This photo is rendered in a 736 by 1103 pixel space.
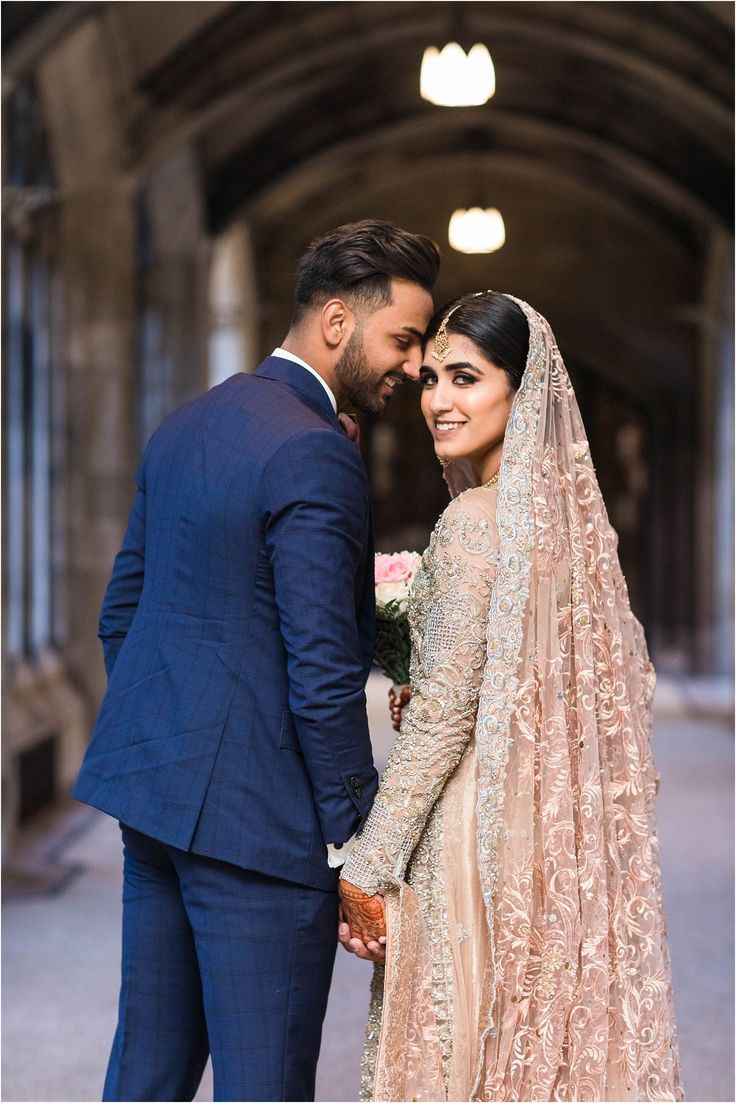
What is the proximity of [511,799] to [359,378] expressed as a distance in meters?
0.76

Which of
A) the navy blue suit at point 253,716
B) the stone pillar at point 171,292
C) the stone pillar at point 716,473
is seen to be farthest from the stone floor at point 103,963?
the stone pillar at point 716,473

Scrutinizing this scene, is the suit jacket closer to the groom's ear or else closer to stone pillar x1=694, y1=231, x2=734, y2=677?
the groom's ear

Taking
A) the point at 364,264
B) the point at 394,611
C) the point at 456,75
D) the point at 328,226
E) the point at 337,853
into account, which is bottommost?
the point at 337,853

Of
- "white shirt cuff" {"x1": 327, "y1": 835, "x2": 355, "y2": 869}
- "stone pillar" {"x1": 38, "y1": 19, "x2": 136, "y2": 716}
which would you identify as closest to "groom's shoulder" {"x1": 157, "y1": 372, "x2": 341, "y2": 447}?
"white shirt cuff" {"x1": 327, "y1": 835, "x2": 355, "y2": 869}

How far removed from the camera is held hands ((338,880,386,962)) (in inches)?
96.5

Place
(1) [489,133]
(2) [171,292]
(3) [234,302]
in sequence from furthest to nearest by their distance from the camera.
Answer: (1) [489,133] → (3) [234,302] → (2) [171,292]

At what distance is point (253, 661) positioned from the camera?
2.40 metres

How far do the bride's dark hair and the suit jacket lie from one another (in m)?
0.30

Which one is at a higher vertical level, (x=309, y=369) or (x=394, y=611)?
(x=309, y=369)

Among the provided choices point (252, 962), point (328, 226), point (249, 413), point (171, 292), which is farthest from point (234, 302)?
point (252, 962)

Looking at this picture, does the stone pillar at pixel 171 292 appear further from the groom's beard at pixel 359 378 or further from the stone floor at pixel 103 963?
the groom's beard at pixel 359 378

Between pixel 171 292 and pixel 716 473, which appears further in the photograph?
pixel 716 473

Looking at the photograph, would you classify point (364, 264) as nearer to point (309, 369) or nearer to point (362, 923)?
point (309, 369)

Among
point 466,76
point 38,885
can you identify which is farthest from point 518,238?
point 38,885
